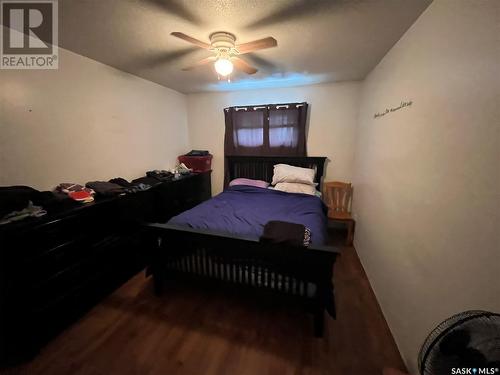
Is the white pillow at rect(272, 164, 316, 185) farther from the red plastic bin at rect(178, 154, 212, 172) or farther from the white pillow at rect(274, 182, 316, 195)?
the red plastic bin at rect(178, 154, 212, 172)

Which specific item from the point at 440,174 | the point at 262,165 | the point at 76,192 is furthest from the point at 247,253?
the point at 262,165

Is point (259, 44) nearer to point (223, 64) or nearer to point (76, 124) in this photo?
point (223, 64)

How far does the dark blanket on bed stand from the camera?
1.82 meters

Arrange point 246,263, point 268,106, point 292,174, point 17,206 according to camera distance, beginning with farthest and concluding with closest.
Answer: point 268,106, point 292,174, point 246,263, point 17,206

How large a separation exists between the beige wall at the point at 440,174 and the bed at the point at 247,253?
19.3 inches

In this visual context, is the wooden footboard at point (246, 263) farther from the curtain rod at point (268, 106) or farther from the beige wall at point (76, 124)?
the curtain rod at point (268, 106)

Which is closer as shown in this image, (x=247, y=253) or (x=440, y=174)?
(x=440, y=174)

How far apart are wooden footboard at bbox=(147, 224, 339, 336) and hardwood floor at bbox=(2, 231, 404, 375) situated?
19 cm

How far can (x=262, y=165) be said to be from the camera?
135 inches

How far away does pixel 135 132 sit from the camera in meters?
2.72

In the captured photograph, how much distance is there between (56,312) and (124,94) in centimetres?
230

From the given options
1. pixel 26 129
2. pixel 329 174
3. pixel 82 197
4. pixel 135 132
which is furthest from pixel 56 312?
pixel 329 174

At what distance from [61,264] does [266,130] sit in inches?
113
